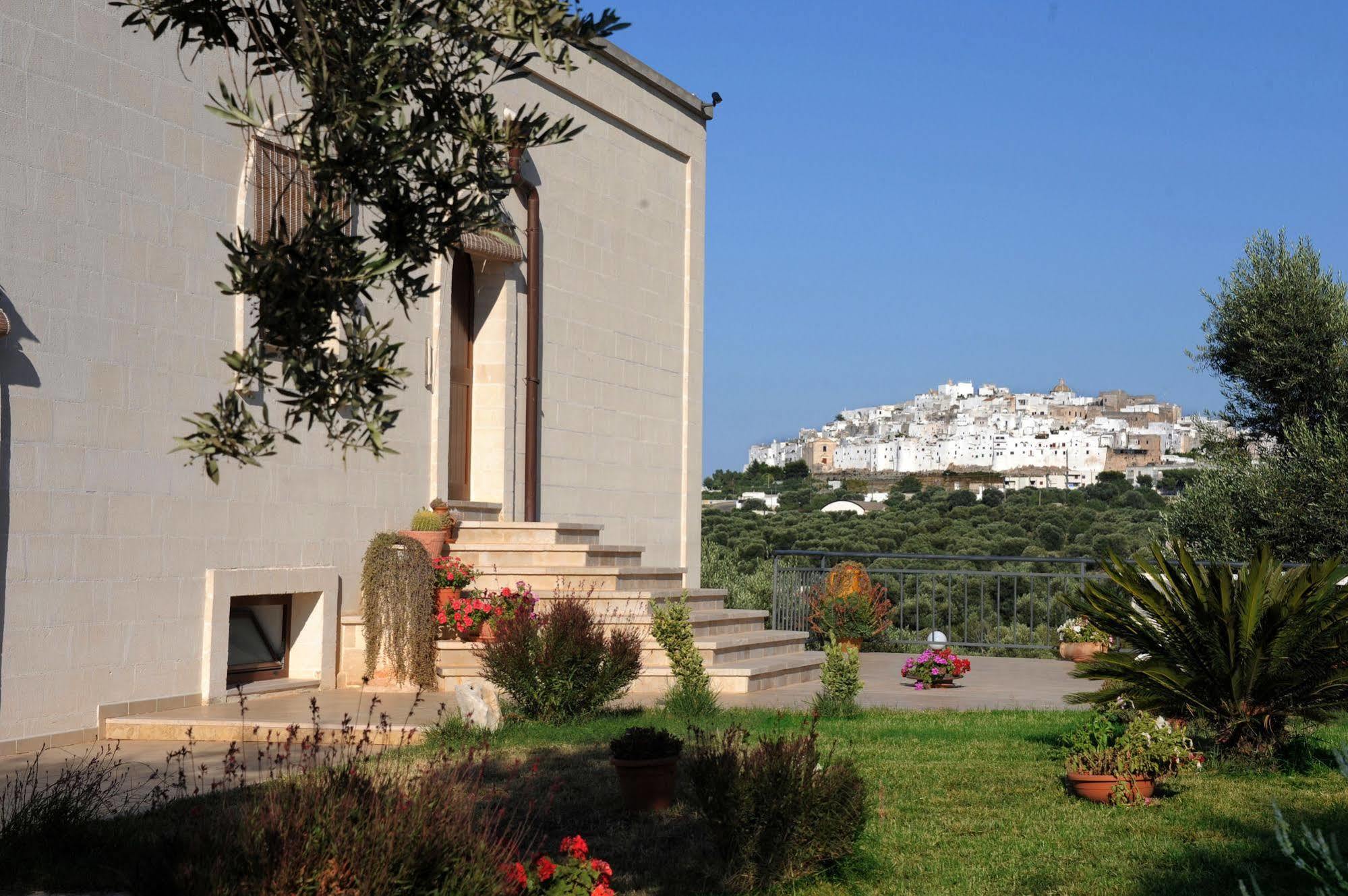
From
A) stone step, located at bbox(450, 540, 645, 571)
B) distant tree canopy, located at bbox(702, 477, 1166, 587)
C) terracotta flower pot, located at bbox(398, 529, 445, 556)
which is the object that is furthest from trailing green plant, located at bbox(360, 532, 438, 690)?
distant tree canopy, located at bbox(702, 477, 1166, 587)

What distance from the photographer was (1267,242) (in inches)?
659

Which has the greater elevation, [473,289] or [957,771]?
[473,289]

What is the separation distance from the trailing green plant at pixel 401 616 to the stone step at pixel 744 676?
5.60 feet

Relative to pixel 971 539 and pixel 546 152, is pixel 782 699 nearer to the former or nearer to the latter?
pixel 546 152

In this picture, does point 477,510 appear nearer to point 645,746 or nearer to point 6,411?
point 6,411

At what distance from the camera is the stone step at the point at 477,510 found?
40.2 feet

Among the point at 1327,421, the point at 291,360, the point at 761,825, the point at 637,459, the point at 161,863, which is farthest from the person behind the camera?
the point at 1327,421

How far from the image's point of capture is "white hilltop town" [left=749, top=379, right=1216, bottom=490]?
7388cm

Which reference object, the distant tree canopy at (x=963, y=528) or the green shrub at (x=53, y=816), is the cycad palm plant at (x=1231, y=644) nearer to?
the green shrub at (x=53, y=816)

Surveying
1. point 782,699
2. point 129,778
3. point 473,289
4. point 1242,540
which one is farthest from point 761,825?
point 1242,540

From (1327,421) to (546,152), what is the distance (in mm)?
10023

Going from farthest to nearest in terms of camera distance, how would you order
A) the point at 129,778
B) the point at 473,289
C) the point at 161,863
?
1. the point at 473,289
2. the point at 129,778
3. the point at 161,863

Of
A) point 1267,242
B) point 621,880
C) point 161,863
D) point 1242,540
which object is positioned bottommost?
point 621,880

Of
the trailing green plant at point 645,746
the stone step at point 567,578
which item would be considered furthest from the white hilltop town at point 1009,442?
the trailing green plant at point 645,746
